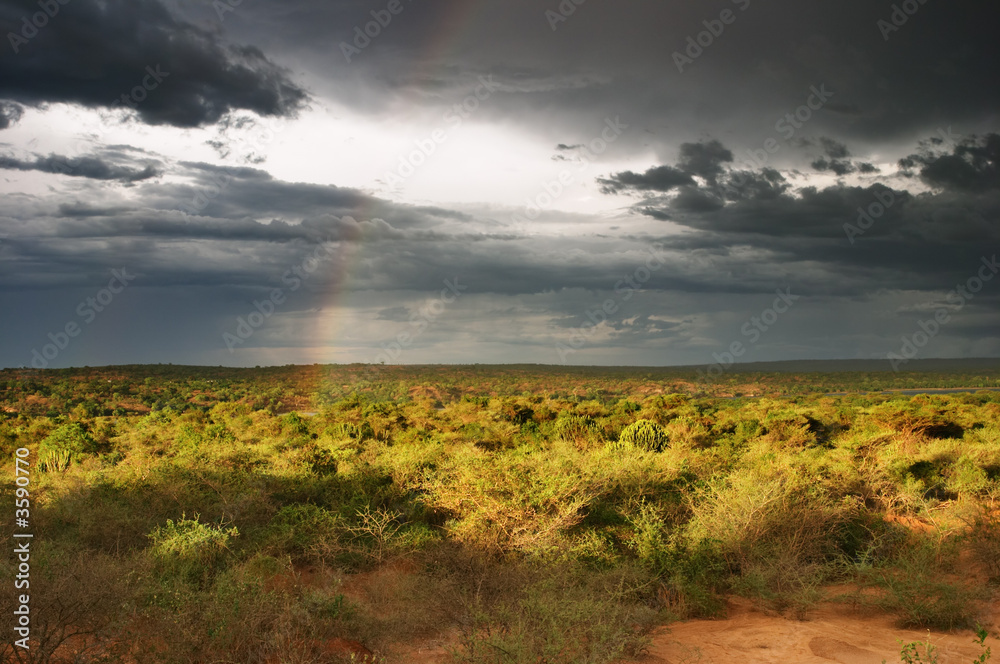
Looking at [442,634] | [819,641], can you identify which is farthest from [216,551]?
[819,641]

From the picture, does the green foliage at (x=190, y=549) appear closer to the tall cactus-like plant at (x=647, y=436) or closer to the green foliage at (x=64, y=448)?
the green foliage at (x=64, y=448)

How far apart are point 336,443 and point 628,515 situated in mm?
9745

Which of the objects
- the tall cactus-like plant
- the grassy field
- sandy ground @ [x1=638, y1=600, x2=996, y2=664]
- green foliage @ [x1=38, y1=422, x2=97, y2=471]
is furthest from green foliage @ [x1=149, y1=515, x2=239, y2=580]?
the tall cactus-like plant

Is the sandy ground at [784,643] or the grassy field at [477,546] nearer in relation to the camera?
the grassy field at [477,546]

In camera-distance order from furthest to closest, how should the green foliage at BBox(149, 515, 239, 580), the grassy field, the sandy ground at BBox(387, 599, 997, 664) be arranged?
1. the green foliage at BBox(149, 515, 239, 580)
2. the sandy ground at BBox(387, 599, 997, 664)
3. the grassy field

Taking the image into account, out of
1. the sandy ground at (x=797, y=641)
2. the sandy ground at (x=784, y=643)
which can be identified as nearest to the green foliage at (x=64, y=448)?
the sandy ground at (x=784, y=643)

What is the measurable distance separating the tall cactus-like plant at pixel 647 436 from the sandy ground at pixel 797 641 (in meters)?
11.4

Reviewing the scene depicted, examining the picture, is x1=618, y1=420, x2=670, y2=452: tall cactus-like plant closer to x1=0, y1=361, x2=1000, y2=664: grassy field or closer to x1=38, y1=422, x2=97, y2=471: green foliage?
x1=0, y1=361, x2=1000, y2=664: grassy field

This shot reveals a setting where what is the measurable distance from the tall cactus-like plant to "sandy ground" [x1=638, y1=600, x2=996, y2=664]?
11380mm

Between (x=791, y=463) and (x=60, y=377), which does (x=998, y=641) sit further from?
(x=60, y=377)

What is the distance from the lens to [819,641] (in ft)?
24.3

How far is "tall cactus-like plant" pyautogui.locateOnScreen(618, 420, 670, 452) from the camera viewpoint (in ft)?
66.9

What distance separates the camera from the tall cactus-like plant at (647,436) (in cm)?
2039

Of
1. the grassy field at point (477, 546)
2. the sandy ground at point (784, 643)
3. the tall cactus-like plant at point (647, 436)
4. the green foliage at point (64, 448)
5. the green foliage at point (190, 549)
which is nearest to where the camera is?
the grassy field at point (477, 546)
